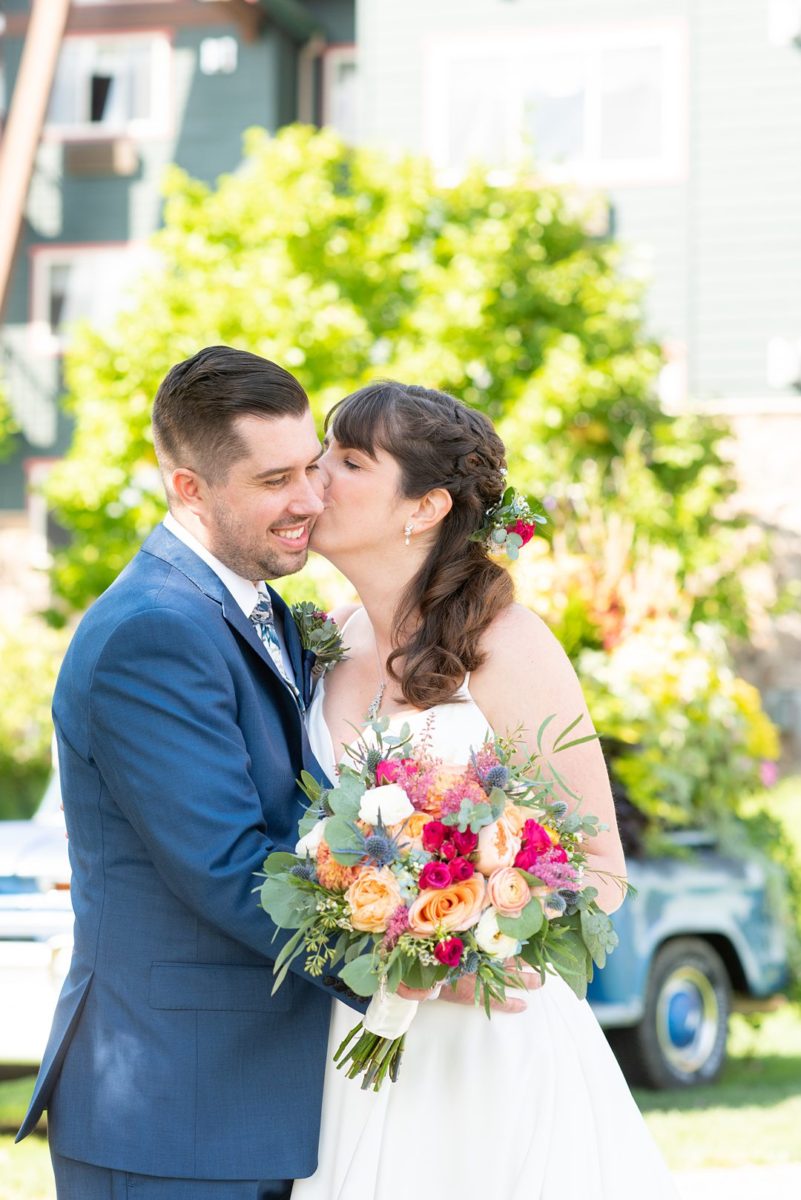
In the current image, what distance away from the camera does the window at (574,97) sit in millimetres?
17656

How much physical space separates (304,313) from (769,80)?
250 inches

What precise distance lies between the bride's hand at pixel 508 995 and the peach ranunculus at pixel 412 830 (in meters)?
0.29

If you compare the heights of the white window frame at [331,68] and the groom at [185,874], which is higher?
the white window frame at [331,68]

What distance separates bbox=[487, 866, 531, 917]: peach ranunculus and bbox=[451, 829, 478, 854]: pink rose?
0.21 feet

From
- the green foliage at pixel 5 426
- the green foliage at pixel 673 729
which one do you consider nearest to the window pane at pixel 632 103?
the green foliage at pixel 5 426

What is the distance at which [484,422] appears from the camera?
4109 millimetres

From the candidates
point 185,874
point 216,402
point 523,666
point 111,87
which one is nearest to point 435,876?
point 185,874

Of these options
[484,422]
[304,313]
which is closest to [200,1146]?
[484,422]

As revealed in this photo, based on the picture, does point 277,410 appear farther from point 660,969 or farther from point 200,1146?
point 660,969

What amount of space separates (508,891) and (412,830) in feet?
0.69

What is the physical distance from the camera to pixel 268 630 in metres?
3.68

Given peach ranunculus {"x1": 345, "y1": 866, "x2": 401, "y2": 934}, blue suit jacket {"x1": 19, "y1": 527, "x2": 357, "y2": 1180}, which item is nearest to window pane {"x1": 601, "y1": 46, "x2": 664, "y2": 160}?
blue suit jacket {"x1": 19, "y1": 527, "x2": 357, "y2": 1180}

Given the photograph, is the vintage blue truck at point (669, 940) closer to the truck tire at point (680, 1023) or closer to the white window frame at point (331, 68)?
the truck tire at point (680, 1023)

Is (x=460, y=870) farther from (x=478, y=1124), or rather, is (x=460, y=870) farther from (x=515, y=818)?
(x=478, y=1124)
